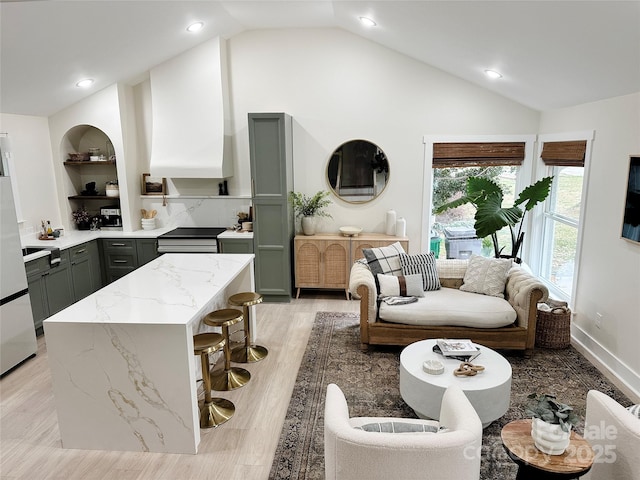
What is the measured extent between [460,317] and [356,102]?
10.1 ft

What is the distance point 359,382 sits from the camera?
359 centimetres

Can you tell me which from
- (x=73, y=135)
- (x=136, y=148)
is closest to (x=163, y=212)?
(x=136, y=148)

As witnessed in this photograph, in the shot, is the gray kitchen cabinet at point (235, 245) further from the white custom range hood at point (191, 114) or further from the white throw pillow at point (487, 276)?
the white throw pillow at point (487, 276)

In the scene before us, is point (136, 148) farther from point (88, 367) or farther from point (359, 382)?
point (359, 382)

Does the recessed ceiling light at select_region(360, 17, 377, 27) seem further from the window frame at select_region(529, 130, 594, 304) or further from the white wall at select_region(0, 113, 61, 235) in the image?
the white wall at select_region(0, 113, 61, 235)

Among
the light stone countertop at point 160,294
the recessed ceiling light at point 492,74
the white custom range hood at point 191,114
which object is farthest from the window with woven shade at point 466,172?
the light stone countertop at point 160,294

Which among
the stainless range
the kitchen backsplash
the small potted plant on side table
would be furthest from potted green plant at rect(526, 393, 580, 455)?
the small potted plant on side table

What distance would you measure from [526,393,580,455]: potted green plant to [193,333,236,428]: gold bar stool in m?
1.96

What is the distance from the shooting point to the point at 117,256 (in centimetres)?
552

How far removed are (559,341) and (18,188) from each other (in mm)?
5927

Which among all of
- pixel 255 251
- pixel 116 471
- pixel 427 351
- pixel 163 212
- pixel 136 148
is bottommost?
pixel 116 471

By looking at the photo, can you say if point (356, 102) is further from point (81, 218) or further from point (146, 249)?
Result: point (81, 218)

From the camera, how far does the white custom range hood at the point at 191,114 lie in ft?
17.5

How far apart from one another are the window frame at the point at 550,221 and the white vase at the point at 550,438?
113 inches
